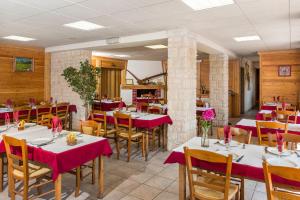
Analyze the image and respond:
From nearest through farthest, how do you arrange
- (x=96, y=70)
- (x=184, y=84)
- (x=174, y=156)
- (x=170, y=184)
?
(x=174, y=156), (x=170, y=184), (x=184, y=84), (x=96, y=70)

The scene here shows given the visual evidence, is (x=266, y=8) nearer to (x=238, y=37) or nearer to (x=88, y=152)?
(x=238, y=37)

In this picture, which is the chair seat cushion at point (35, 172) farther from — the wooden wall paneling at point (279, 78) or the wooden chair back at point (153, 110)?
the wooden wall paneling at point (279, 78)

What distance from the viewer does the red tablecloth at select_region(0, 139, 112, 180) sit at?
7.55 feet

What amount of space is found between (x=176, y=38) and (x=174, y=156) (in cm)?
320

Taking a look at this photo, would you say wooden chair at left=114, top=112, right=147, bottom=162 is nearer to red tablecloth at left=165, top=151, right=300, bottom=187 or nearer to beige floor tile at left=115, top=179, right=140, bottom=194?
beige floor tile at left=115, top=179, right=140, bottom=194

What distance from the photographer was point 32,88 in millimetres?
7629

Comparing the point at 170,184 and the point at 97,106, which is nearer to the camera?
the point at 170,184

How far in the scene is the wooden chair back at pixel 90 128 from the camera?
327 centimetres

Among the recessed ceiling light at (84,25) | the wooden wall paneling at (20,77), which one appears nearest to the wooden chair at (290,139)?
the recessed ceiling light at (84,25)

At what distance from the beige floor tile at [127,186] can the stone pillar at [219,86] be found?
5.06 m

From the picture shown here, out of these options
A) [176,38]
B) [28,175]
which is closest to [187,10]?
[176,38]

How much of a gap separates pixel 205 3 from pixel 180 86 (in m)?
1.83

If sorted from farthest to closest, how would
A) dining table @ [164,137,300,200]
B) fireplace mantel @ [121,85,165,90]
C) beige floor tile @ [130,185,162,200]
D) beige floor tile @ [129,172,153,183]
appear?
fireplace mantel @ [121,85,165,90]
beige floor tile @ [129,172,153,183]
beige floor tile @ [130,185,162,200]
dining table @ [164,137,300,200]

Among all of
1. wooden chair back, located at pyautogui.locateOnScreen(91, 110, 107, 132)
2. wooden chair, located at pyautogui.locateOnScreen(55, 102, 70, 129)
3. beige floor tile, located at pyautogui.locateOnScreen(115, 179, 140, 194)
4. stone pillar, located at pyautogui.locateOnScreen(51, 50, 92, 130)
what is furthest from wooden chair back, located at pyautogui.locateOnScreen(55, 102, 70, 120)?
beige floor tile, located at pyautogui.locateOnScreen(115, 179, 140, 194)
